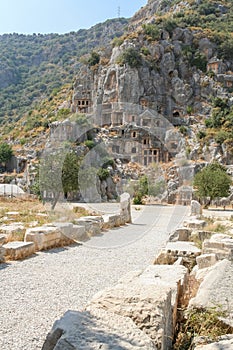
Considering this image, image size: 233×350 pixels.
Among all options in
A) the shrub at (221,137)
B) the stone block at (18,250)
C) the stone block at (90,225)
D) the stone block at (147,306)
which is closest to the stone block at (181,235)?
the stone block at (90,225)

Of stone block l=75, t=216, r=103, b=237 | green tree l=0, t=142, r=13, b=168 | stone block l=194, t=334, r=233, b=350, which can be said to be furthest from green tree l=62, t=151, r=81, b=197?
green tree l=0, t=142, r=13, b=168

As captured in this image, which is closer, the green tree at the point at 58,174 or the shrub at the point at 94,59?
the green tree at the point at 58,174

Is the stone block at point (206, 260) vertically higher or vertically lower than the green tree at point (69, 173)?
lower

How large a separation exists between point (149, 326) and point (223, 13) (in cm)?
9670

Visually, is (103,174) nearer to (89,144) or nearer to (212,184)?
(89,144)

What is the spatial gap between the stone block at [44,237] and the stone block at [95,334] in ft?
22.6

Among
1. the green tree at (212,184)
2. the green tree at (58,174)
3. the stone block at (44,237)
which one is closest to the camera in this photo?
the stone block at (44,237)

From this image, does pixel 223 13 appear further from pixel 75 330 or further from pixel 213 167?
pixel 75 330

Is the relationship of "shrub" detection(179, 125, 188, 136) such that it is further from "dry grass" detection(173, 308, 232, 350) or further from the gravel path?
"dry grass" detection(173, 308, 232, 350)

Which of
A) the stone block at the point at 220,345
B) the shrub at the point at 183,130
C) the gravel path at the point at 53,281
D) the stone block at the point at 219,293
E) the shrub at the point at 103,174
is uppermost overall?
the shrub at the point at 183,130

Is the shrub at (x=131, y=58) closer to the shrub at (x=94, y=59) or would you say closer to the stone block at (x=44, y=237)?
the shrub at (x=94, y=59)

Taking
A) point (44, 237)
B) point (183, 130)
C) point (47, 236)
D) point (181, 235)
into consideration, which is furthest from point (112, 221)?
point (183, 130)

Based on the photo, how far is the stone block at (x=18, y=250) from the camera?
9109 mm

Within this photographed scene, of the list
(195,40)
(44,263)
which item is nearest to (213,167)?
(44,263)
